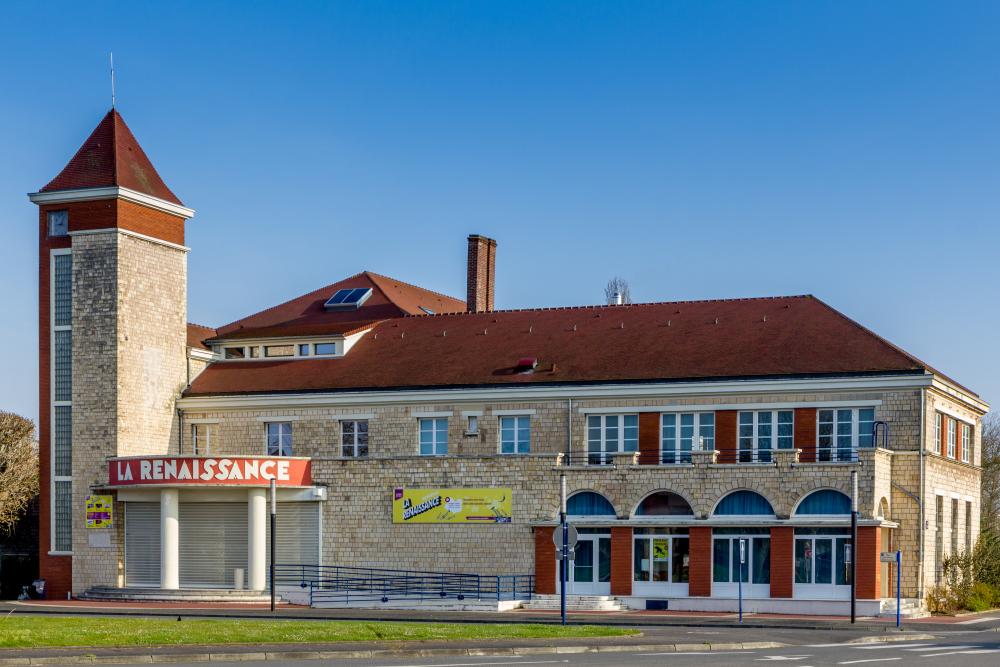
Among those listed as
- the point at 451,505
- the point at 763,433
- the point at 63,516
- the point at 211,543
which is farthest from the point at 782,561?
the point at 63,516

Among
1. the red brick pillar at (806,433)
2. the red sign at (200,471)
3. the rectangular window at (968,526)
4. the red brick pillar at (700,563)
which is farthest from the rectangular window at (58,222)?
the rectangular window at (968,526)

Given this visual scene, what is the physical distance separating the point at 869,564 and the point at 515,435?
1207 centimetres

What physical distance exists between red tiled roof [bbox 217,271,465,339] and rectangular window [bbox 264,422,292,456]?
151 inches

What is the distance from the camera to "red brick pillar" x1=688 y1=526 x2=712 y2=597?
1670 inches

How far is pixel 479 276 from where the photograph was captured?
188ft

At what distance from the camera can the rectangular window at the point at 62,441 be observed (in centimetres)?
4816

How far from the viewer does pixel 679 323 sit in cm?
4853

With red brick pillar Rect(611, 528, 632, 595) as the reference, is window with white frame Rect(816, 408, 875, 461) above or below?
above

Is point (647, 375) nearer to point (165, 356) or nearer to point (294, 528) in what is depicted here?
point (294, 528)

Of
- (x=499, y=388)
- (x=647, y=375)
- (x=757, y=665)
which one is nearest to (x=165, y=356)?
(x=499, y=388)

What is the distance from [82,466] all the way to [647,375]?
18.6 meters

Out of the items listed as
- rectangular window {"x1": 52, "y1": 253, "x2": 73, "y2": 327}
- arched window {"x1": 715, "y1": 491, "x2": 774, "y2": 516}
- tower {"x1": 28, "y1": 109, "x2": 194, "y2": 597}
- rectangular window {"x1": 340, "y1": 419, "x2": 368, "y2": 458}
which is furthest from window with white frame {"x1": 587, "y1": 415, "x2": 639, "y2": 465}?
rectangular window {"x1": 52, "y1": 253, "x2": 73, "y2": 327}

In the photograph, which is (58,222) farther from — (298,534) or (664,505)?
(664,505)

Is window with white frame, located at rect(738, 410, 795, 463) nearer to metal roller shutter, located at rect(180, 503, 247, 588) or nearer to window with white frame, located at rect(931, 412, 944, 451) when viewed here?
window with white frame, located at rect(931, 412, 944, 451)
